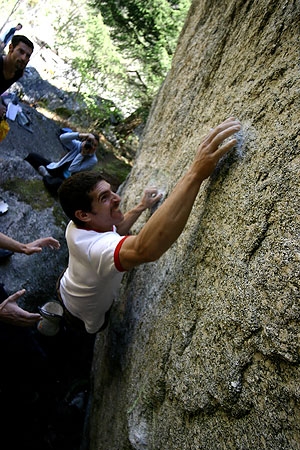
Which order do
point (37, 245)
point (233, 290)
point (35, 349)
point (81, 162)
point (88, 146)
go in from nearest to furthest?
point (233, 290) → point (35, 349) → point (37, 245) → point (88, 146) → point (81, 162)

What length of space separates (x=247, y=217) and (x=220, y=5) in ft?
9.38

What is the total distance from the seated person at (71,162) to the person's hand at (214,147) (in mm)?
4614

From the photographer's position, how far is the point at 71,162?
21.6 ft

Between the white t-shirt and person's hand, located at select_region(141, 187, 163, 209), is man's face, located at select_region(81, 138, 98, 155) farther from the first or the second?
the white t-shirt

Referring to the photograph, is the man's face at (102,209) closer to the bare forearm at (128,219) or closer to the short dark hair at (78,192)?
the short dark hair at (78,192)

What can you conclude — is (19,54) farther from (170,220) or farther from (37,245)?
(170,220)

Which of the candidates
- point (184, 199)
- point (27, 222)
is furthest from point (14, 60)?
point (184, 199)

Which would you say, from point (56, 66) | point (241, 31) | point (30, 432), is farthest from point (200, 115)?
point (56, 66)

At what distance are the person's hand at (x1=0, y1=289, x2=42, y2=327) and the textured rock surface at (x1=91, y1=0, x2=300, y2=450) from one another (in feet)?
3.40

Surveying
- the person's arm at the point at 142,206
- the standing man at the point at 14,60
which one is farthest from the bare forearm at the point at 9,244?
the standing man at the point at 14,60

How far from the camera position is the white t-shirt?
2221mm

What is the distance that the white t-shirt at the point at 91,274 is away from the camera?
7.29 ft

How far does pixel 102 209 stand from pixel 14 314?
1.42 meters

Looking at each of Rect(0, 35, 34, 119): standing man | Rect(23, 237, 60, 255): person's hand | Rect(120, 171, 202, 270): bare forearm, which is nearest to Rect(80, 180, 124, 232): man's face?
Rect(120, 171, 202, 270): bare forearm
